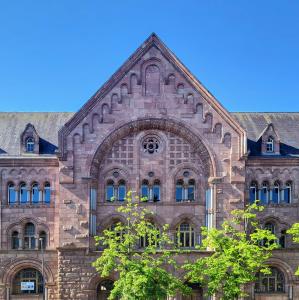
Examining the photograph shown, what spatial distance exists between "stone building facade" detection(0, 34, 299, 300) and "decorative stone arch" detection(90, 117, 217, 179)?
0.28 ft

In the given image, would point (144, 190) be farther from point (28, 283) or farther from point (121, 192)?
point (28, 283)

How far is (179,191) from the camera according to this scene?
1850 inches

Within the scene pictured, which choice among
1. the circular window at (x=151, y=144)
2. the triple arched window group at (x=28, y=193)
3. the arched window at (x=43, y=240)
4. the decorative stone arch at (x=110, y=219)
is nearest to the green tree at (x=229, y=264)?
the decorative stone arch at (x=110, y=219)

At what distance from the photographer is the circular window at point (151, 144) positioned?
4694cm

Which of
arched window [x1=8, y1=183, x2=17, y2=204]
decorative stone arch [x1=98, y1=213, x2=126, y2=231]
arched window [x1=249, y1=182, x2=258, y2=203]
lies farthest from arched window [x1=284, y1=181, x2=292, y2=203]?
arched window [x1=8, y1=183, x2=17, y2=204]

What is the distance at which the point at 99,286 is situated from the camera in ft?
149

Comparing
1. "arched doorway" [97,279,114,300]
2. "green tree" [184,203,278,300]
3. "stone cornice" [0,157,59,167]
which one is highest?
"stone cornice" [0,157,59,167]

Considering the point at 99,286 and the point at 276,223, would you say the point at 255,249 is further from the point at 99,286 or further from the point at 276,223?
the point at 99,286

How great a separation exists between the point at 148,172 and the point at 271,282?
46.6ft

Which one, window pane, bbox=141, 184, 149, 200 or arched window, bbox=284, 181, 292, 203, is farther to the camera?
arched window, bbox=284, 181, 292, 203

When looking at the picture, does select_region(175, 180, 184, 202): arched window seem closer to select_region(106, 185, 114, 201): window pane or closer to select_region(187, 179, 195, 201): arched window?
select_region(187, 179, 195, 201): arched window

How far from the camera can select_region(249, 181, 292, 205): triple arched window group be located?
47.5 metres

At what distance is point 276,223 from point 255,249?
1019 cm

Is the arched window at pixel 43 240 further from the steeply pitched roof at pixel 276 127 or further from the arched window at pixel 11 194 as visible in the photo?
the steeply pitched roof at pixel 276 127
